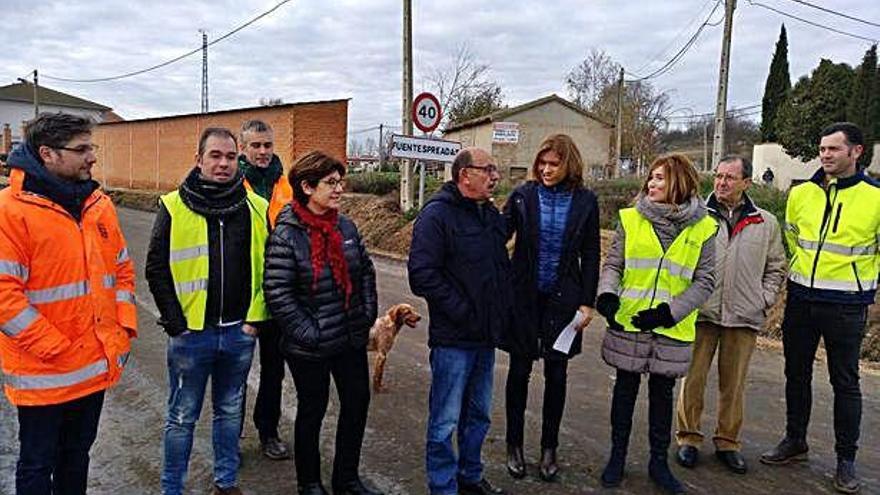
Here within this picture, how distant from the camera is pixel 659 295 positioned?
12.6ft

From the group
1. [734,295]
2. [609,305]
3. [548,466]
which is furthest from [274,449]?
[734,295]

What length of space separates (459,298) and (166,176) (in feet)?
86.5

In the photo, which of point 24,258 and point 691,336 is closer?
point 24,258

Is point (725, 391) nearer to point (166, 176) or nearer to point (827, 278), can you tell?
point (827, 278)

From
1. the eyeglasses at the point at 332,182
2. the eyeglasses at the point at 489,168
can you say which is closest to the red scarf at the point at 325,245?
the eyeglasses at the point at 332,182

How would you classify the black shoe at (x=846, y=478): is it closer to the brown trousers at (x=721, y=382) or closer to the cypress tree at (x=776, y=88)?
the brown trousers at (x=721, y=382)

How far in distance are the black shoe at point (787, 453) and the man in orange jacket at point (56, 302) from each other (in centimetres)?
Result: 396

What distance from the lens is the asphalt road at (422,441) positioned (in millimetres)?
3926

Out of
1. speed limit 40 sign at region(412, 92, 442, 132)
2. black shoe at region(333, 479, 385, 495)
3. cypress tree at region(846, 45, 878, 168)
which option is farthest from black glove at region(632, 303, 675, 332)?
cypress tree at region(846, 45, 878, 168)

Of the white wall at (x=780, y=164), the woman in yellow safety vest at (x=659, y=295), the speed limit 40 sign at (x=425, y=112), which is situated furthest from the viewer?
the white wall at (x=780, y=164)

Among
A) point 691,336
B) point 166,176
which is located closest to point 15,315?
point 691,336

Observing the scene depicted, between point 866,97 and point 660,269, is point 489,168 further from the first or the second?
point 866,97

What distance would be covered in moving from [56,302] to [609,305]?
2882mm

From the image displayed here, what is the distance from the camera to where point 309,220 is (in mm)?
3482
